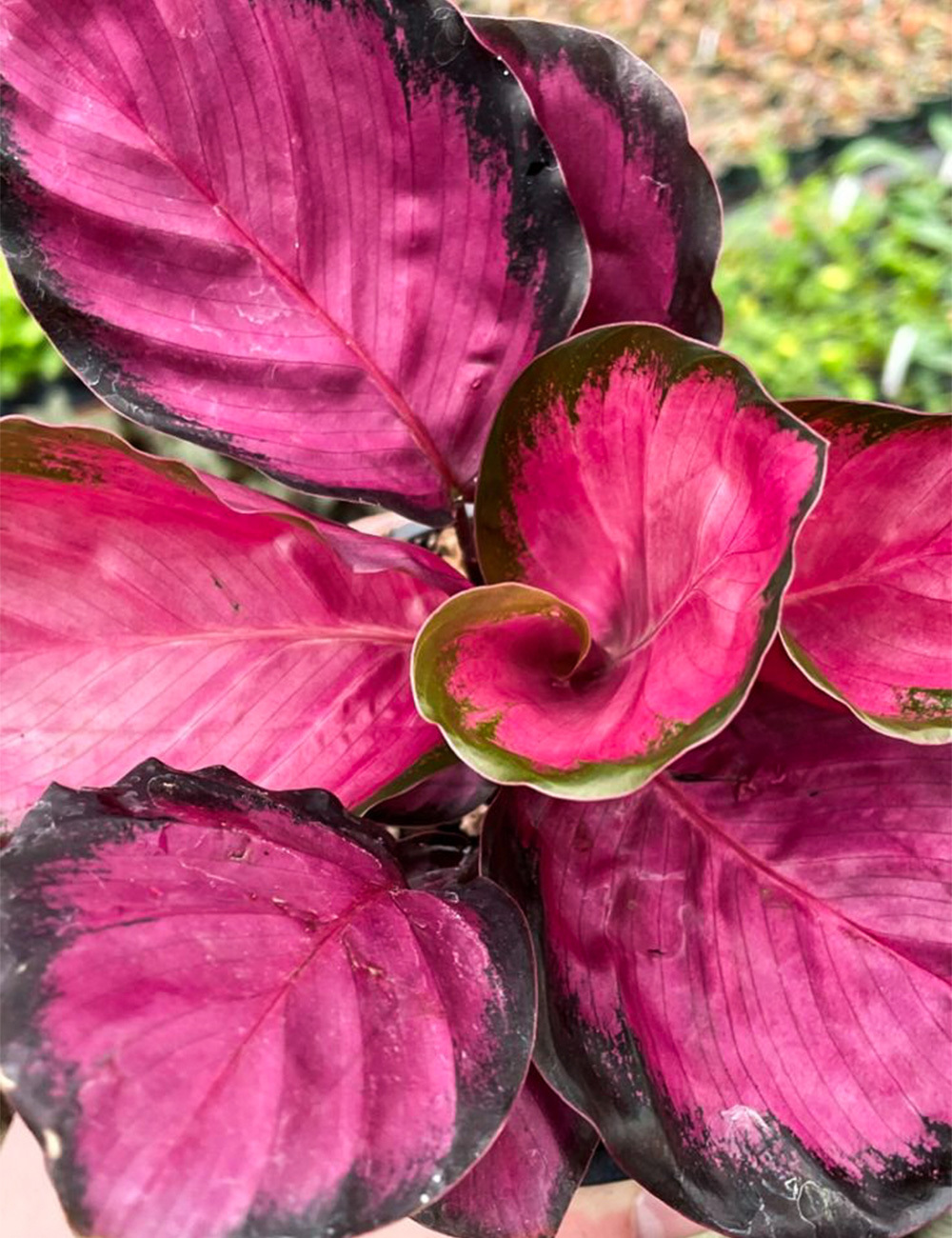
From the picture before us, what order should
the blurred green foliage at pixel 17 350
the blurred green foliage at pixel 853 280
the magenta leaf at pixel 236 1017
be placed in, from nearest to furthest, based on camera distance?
1. the magenta leaf at pixel 236 1017
2. the blurred green foliage at pixel 853 280
3. the blurred green foliage at pixel 17 350

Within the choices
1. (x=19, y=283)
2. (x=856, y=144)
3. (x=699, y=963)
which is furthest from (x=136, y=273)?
(x=856, y=144)

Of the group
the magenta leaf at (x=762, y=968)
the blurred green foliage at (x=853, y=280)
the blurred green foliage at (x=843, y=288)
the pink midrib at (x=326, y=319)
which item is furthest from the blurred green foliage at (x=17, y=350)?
the magenta leaf at (x=762, y=968)

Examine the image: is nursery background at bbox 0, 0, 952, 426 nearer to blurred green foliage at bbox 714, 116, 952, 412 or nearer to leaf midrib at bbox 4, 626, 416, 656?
blurred green foliage at bbox 714, 116, 952, 412

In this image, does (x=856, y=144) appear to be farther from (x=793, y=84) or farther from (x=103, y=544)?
(x=103, y=544)

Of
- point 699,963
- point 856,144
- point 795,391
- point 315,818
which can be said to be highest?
point 315,818

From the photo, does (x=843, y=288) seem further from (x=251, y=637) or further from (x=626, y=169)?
(x=251, y=637)

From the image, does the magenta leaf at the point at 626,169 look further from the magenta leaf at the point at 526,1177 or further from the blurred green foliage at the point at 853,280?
the blurred green foliage at the point at 853,280
